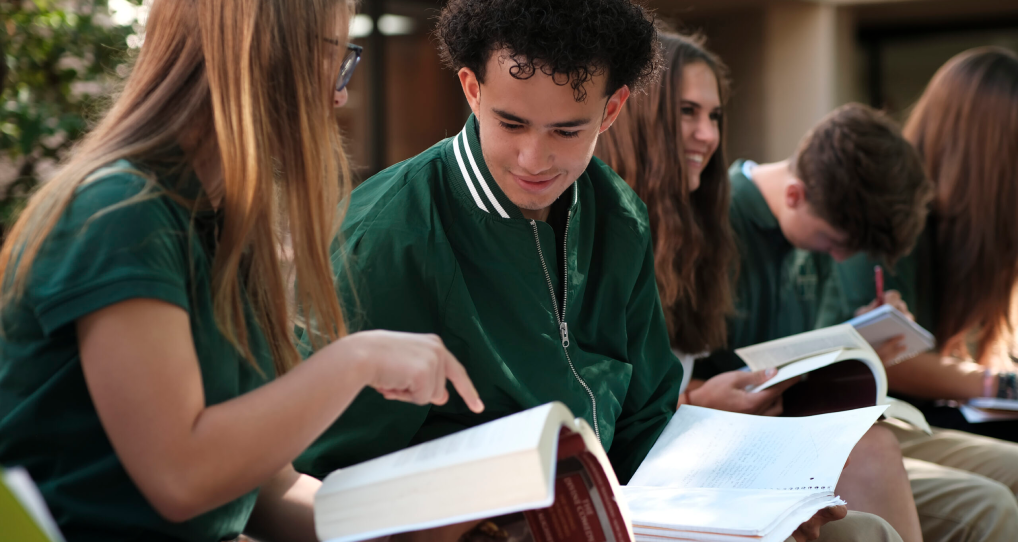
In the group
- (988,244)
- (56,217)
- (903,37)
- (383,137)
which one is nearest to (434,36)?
(56,217)

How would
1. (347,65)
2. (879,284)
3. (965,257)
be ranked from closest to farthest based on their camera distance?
(347,65), (879,284), (965,257)

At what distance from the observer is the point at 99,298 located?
0.92 m

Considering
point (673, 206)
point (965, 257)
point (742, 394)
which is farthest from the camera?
point (965, 257)

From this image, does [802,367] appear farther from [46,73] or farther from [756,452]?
[46,73]

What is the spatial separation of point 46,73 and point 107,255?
85.1 inches

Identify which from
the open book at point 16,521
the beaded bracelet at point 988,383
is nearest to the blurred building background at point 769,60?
the beaded bracelet at point 988,383

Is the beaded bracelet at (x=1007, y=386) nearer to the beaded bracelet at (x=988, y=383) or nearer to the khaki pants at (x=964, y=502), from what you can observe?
the beaded bracelet at (x=988, y=383)

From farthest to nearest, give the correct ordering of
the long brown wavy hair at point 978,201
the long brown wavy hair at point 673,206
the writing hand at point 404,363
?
the long brown wavy hair at point 978,201 < the long brown wavy hair at point 673,206 < the writing hand at point 404,363

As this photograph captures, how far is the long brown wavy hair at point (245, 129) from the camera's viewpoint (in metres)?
1.08

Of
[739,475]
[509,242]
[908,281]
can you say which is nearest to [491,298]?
[509,242]

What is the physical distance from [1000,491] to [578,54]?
56.9 inches

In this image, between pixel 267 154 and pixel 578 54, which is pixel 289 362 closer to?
pixel 267 154

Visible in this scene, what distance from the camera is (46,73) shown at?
2.77 metres

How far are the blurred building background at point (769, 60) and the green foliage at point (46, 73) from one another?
253 cm
